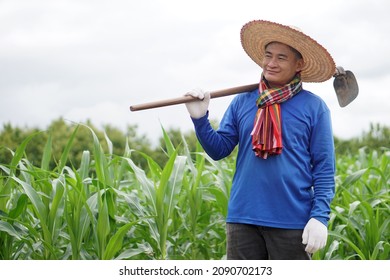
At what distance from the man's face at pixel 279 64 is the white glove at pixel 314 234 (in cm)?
55

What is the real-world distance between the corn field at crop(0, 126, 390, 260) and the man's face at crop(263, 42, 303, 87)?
30.7 inches

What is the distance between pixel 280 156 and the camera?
2471 mm

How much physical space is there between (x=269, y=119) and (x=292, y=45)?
0.31 meters

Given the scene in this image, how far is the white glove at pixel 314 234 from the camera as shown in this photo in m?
2.39

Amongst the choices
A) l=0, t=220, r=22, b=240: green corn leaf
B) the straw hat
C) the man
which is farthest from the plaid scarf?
l=0, t=220, r=22, b=240: green corn leaf

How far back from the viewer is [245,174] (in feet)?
8.27

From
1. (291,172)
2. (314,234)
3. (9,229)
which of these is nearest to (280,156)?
(291,172)

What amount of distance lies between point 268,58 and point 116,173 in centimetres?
131

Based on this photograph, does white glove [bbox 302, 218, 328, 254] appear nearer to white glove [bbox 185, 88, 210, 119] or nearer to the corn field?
white glove [bbox 185, 88, 210, 119]

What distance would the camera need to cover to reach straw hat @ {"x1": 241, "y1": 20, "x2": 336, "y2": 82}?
2.52 metres

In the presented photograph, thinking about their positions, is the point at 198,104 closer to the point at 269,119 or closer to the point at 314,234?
the point at 269,119

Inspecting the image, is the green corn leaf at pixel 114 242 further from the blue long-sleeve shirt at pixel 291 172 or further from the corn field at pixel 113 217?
the blue long-sleeve shirt at pixel 291 172
